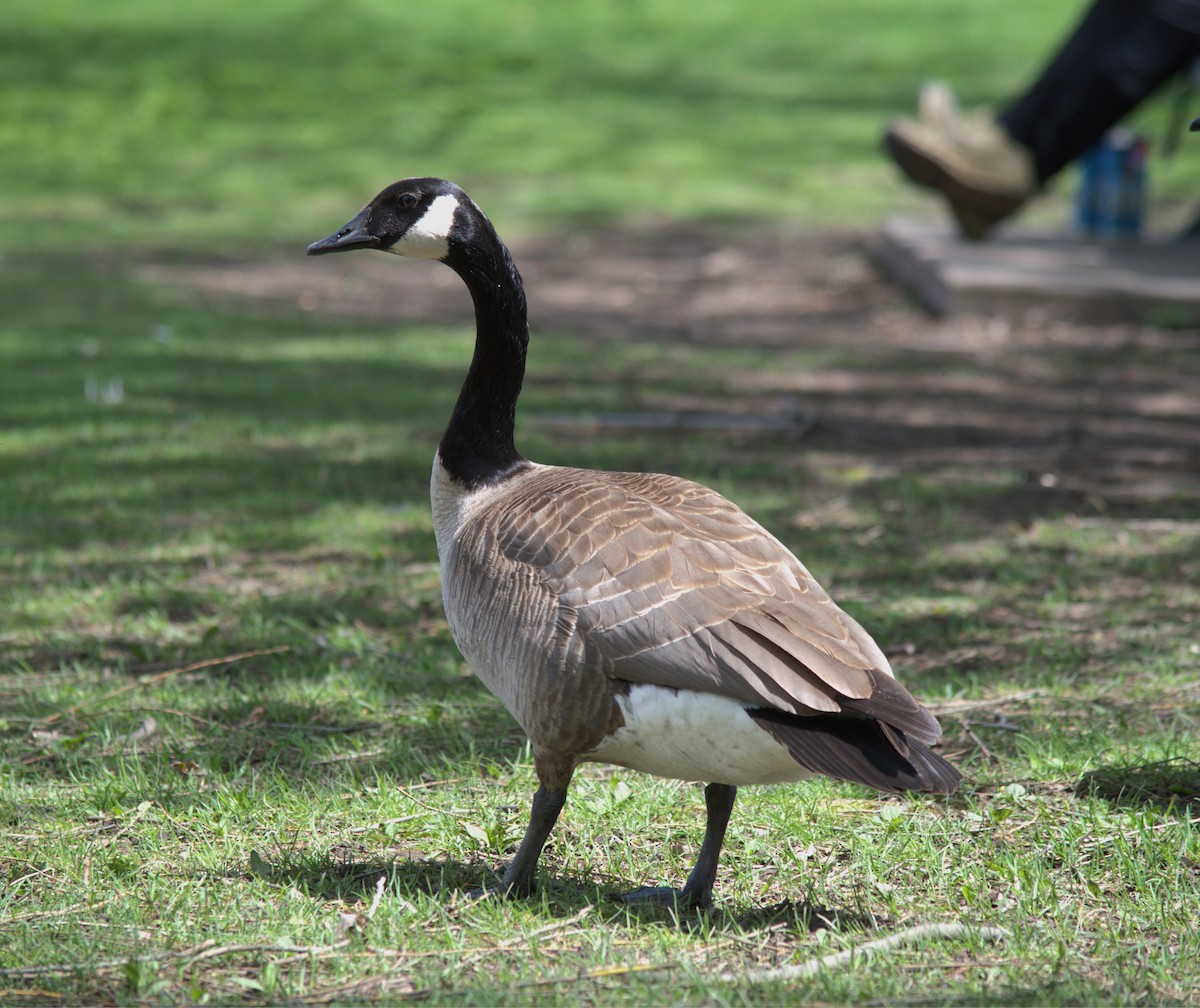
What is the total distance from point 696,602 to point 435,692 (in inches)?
65.2

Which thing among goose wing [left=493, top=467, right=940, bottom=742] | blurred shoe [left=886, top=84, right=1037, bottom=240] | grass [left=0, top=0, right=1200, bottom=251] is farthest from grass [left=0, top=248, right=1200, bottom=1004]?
grass [left=0, top=0, right=1200, bottom=251]

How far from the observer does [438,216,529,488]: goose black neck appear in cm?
345

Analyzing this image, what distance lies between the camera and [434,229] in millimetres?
3377

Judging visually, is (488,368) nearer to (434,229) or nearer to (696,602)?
(434,229)

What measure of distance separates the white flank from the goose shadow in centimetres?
107

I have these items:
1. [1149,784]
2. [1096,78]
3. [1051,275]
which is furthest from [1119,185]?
[1149,784]

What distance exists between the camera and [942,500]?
5.98 metres

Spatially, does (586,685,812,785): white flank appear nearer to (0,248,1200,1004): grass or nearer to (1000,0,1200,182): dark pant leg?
(0,248,1200,1004): grass

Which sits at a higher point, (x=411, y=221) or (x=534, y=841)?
(x=411, y=221)

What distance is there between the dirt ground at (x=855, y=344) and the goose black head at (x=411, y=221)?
134 inches

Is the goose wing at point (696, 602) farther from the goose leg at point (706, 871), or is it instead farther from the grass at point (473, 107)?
the grass at point (473, 107)

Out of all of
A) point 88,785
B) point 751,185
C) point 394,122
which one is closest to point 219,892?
point 88,785

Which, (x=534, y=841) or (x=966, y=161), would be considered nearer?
(x=534, y=841)

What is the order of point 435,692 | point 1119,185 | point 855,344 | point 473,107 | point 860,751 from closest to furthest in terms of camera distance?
point 860,751
point 435,692
point 855,344
point 1119,185
point 473,107
